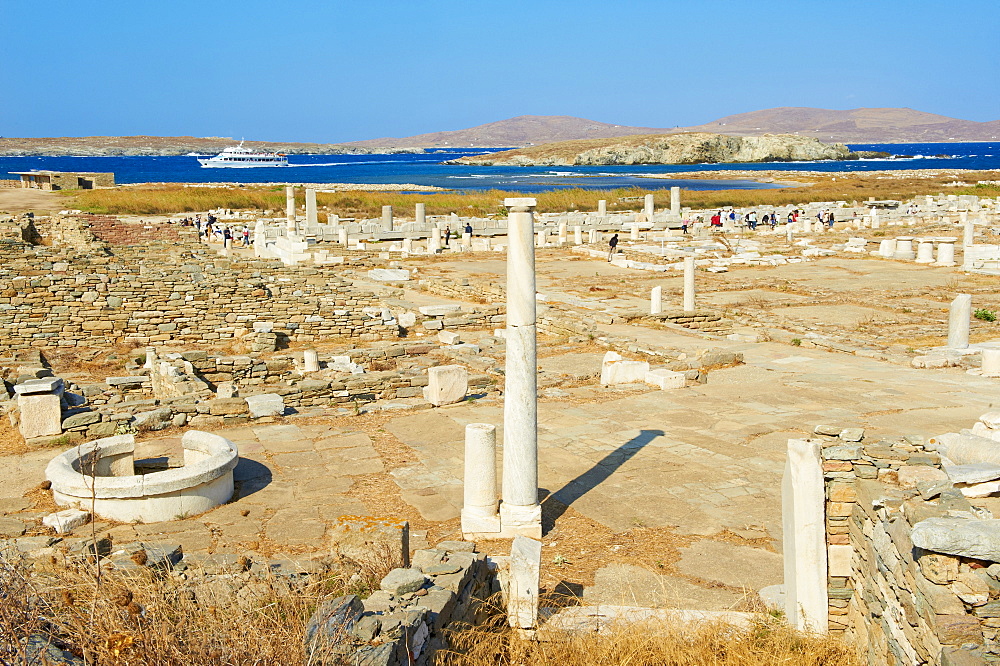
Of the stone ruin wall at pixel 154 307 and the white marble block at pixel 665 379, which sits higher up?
the stone ruin wall at pixel 154 307

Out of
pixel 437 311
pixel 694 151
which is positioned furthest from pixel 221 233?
pixel 694 151

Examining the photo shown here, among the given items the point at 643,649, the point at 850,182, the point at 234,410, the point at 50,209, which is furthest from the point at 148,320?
the point at 850,182

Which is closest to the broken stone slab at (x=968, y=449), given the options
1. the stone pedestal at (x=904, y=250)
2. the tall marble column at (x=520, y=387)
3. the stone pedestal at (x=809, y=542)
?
the stone pedestal at (x=809, y=542)

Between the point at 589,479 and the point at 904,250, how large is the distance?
88.3 feet

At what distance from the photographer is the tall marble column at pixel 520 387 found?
795cm

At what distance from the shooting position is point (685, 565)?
23.8 ft

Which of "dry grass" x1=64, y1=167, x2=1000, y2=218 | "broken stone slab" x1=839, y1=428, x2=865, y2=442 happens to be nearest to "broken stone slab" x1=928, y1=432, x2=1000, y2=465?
"broken stone slab" x1=839, y1=428, x2=865, y2=442

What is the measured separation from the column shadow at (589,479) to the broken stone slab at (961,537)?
431 cm

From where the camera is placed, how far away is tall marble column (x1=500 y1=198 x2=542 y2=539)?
7.95 meters

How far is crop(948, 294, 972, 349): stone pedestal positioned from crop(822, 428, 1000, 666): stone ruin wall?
11104 mm

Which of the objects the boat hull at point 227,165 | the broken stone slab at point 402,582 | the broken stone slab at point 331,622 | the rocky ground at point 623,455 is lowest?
the rocky ground at point 623,455

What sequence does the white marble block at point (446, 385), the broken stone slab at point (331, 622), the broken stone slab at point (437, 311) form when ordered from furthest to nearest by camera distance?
the broken stone slab at point (437, 311) < the white marble block at point (446, 385) < the broken stone slab at point (331, 622)

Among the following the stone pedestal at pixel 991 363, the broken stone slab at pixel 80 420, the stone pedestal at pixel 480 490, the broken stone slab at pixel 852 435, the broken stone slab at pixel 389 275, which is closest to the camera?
the broken stone slab at pixel 852 435

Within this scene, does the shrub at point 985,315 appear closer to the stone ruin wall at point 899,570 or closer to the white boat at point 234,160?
the stone ruin wall at point 899,570
